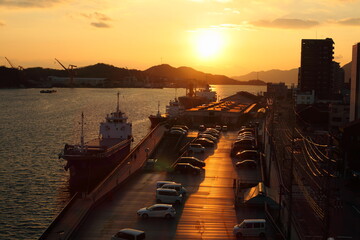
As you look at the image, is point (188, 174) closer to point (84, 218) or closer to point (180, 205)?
point (180, 205)

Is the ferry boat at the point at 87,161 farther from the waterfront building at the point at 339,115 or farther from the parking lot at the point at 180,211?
the waterfront building at the point at 339,115

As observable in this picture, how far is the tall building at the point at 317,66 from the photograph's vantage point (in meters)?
50.3

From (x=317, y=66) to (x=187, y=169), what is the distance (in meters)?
42.6

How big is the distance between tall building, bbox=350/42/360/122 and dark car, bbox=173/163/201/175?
9.81 meters

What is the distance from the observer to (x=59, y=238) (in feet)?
24.5

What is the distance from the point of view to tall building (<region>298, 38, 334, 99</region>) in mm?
50312

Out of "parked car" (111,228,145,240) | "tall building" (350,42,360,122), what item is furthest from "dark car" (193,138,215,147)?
"parked car" (111,228,145,240)

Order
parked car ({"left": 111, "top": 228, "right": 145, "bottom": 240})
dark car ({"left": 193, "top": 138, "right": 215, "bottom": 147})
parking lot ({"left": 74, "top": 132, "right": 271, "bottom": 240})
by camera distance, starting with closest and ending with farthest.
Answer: parked car ({"left": 111, "top": 228, "right": 145, "bottom": 240}), parking lot ({"left": 74, "top": 132, "right": 271, "bottom": 240}), dark car ({"left": 193, "top": 138, "right": 215, "bottom": 147})

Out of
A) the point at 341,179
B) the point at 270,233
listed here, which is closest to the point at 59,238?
the point at 270,233

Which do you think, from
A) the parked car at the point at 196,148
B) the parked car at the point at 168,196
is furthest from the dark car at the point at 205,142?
the parked car at the point at 168,196

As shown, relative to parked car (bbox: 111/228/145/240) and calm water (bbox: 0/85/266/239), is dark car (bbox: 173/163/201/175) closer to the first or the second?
calm water (bbox: 0/85/266/239)

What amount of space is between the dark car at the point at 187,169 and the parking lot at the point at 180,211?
0.64ft

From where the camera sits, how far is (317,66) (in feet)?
169

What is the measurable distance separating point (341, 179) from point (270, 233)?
581 centimetres
